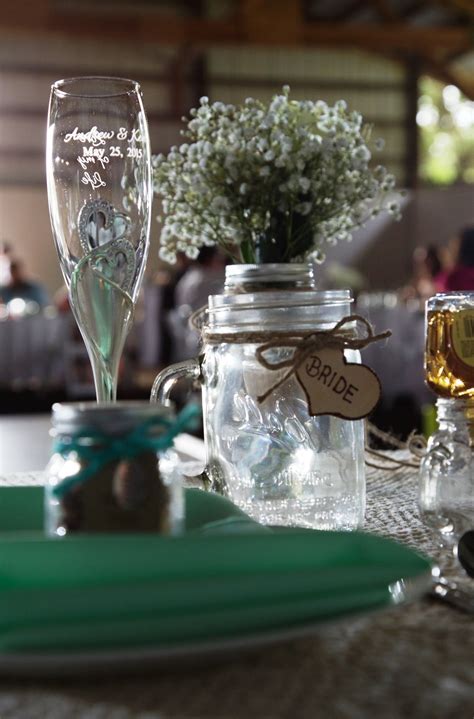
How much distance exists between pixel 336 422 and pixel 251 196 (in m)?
0.19

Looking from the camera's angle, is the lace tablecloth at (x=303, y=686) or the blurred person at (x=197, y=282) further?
the blurred person at (x=197, y=282)

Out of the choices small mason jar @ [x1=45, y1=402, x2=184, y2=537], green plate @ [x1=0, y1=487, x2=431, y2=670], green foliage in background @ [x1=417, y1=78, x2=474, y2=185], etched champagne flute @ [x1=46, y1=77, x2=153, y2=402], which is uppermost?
green foliage in background @ [x1=417, y1=78, x2=474, y2=185]

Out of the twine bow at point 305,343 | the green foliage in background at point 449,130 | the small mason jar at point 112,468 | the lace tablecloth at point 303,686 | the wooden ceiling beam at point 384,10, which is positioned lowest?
the lace tablecloth at point 303,686

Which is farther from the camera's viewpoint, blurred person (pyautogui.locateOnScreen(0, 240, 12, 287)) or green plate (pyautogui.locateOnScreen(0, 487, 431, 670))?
blurred person (pyautogui.locateOnScreen(0, 240, 12, 287))

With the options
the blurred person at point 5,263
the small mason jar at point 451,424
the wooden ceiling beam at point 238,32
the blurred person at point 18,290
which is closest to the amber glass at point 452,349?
the small mason jar at point 451,424

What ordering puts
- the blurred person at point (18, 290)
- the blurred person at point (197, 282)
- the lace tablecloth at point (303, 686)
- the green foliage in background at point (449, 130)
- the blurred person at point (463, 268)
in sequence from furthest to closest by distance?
1. the green foliage in background at point (449, 130)
2. the blurred person at point (18, 290)
3. the blurred person at point (197, 282)
4. the blurred person at point (463, 268)
5. the lace tablecloth at point (303, 686)

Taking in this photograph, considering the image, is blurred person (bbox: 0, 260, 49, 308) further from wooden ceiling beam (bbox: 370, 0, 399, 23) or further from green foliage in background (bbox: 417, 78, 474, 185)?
green foliage in background (bbox: 417, 78, 474, 185)

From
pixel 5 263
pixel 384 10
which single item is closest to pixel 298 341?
pixel 5 263

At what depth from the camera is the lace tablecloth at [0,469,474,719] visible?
1.21 feet

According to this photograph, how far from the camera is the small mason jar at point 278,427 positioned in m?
0.68

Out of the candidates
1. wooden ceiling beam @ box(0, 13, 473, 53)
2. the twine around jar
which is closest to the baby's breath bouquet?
the twine around jar

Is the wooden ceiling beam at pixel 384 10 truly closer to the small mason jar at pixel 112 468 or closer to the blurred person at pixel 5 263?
the blurred person at pixel 5 263

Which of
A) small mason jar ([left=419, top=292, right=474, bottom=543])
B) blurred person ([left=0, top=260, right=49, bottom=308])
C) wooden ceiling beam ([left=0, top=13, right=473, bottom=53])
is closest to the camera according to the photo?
small mason jar ([left=419, top=292, right=474, bottom=543])

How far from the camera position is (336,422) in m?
0.70
